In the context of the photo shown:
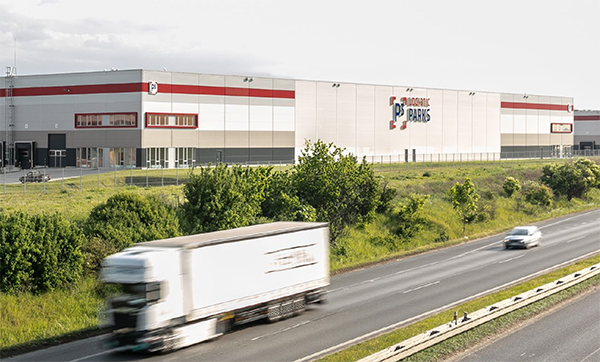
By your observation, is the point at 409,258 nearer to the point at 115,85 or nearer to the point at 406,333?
the point at 406,333

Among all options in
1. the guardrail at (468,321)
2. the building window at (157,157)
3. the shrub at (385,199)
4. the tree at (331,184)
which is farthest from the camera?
the building window at (157,157)

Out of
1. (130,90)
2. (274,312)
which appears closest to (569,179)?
(130,90)

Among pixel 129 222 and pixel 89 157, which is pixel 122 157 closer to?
pixel 89 157

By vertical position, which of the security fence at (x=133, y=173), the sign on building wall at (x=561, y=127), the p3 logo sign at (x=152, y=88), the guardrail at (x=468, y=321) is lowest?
the guardrail at (x=468, y=321)

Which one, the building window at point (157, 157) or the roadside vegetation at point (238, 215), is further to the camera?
the building window at point (157, 157)

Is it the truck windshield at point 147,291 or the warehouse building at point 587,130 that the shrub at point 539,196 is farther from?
the warehouse building at point 587,130

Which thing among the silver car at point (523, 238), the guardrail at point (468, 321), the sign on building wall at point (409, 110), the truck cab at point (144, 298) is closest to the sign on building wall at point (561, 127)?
the sign on building wall at point (409, 110)

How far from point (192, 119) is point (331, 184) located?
133 feet

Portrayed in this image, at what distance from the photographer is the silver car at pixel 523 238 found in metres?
47.8

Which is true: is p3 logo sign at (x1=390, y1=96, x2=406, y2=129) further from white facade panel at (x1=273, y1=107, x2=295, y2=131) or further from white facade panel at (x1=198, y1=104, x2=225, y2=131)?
white facade panel at (x1=198, y1=104, x2=225, y2=131)

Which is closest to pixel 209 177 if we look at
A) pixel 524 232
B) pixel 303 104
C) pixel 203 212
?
pixel 203 212

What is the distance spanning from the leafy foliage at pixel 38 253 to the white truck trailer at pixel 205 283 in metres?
7.46

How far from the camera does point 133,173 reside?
2761 inches

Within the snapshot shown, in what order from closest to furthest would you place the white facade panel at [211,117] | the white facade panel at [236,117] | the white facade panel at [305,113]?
the white facade panel at [211,117], the white facade panel at [236,117], the white facade panel at [305,113]
